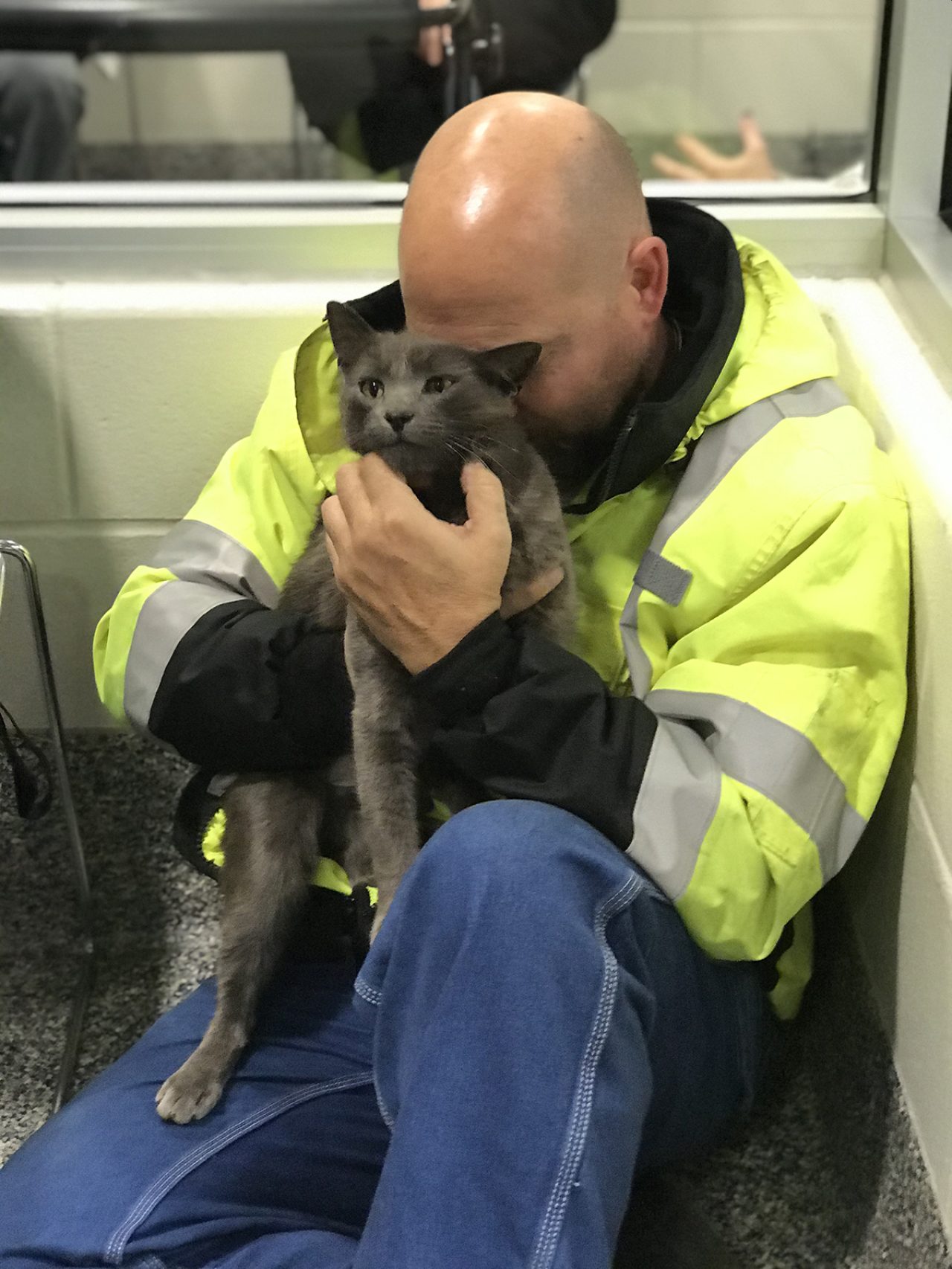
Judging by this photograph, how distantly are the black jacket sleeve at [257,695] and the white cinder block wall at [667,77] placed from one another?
9.64 feet

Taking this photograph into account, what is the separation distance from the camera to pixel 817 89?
3.85 metres

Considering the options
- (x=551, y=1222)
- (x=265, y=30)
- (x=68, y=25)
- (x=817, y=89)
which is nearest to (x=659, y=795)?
(x=551, y=1222)

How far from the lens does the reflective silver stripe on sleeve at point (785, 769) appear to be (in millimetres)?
1086

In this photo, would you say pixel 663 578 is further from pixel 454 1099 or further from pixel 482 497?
pixel 454 1099

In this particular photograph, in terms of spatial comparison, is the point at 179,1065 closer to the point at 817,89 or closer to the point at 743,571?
the point at 743,571

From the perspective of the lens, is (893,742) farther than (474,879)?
Yes

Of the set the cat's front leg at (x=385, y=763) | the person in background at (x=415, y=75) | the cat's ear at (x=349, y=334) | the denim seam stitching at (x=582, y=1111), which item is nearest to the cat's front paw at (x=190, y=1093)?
the cat's front leg at (x=385, y=763)

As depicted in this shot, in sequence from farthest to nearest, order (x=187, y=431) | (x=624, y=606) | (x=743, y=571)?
(x=187, y=431) → (x=624, y=606) → (x=743, y=571)

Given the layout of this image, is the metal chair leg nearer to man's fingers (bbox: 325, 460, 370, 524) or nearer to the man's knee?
man's fingers (bbox: 325, 460, 370, 524)

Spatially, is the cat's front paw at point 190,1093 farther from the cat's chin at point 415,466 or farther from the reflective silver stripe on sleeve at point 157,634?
the cat's chin at point 415,466

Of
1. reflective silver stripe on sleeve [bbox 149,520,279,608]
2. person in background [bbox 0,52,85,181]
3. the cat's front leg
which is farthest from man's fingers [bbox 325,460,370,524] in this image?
person in background [bbox 0,52,85,181]

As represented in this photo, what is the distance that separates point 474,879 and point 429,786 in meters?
0.32

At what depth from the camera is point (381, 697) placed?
122 centimetres

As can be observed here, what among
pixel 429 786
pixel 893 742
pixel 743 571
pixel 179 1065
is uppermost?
pixel 743 571
